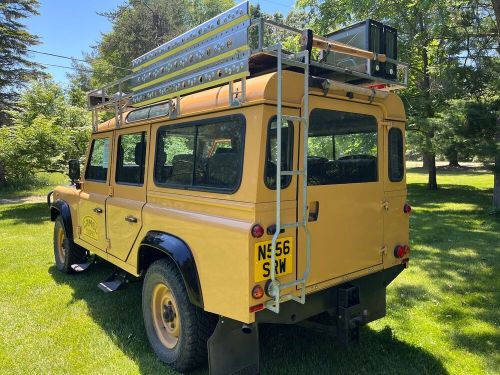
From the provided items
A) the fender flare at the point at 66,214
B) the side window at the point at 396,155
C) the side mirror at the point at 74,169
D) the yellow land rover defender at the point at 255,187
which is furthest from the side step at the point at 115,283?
the side window at the point at 396,155

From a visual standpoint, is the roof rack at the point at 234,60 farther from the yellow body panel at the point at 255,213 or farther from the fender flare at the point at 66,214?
the fender flare at the point at 66,214

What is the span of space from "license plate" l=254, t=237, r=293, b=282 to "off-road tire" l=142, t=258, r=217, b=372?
797mm

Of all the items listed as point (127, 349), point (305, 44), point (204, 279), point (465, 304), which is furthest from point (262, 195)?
point (465, 304)

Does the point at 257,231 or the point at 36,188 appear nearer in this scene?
the point at 257,231

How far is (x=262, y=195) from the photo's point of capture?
2705mm

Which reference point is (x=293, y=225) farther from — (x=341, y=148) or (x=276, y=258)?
(x=341, y=148)

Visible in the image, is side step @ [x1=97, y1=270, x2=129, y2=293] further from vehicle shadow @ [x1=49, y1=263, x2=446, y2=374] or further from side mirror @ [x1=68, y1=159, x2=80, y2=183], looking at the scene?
side mirror @ [x1=68, y1=159, x2=80, y2=183]

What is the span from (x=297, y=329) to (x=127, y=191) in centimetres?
223

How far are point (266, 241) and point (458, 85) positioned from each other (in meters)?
11.7

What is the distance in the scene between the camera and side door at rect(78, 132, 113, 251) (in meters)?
4.69

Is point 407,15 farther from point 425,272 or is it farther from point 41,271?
point 41,271

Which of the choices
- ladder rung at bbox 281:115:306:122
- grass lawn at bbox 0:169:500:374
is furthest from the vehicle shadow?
ladder rung at bbox 281:115:306:122

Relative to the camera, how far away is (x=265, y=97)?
2.70 meters

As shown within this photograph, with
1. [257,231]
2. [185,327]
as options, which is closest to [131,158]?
[185,327]
